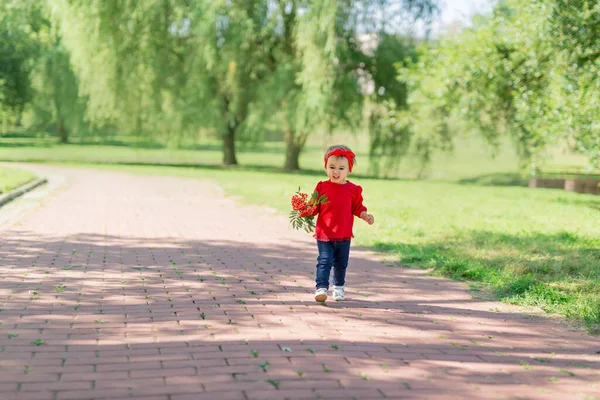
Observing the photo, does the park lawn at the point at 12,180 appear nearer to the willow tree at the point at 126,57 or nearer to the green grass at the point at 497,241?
the green grass at the point at 497,241

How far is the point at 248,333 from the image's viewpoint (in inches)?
204

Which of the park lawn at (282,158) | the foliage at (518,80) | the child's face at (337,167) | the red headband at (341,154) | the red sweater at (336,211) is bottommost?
the park lawn at (282,158)

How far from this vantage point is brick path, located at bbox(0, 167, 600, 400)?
4082 mm

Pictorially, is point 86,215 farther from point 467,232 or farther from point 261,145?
point 261,145

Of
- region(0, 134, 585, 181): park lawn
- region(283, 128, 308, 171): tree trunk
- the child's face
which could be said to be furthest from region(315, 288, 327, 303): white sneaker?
region(283, 128, 308, 171): tree trunk

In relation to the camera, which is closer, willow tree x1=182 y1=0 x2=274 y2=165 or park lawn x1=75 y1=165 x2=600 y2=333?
park lawn x1=75 y1=165 x2=600 y2=333

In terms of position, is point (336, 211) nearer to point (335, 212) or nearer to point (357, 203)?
point (335, 212)

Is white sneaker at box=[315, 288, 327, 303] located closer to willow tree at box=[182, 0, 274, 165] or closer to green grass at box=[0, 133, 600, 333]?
green grass at box=[0, 133, 600, 333]

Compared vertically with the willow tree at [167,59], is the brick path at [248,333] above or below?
below

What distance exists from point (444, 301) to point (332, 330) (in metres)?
1.82

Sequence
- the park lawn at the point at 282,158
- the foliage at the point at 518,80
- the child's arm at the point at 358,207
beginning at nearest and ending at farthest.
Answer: the child's arm at the point at 358,207 → the foliage at the point at 518,80 → the park lawn at the point at 282,158

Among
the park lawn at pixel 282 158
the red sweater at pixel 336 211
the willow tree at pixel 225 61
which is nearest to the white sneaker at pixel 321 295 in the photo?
the red sweater at pixel 336 211

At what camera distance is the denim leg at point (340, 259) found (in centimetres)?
637

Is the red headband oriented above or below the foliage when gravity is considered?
below
